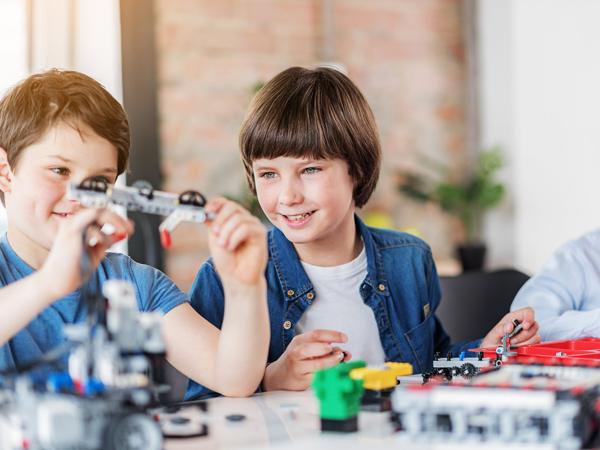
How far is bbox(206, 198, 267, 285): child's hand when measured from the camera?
3.26ft

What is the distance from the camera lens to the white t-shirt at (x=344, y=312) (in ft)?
4.94

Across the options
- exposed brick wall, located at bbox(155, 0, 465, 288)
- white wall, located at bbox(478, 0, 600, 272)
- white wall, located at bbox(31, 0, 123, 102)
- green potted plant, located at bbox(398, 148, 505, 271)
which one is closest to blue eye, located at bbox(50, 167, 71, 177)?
white wall, located at bbox(31, 0, 123, 102)

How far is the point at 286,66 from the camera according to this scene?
3.82m

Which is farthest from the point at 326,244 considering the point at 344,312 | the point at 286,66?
the point at 286,66

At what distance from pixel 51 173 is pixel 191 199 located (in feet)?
1.13

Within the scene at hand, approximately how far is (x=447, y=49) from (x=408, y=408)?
3.83 m

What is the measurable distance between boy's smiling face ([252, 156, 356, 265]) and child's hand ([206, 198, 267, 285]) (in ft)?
1.24

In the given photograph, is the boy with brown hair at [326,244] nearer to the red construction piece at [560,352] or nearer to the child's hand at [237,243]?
the red construction piece at [560,352]

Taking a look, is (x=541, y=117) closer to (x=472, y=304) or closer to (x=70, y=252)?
(x=472, y=304)

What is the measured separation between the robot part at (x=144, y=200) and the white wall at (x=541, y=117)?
3.34 m

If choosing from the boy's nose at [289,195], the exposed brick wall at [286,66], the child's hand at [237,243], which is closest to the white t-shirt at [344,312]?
the boy's nose at [289,195]

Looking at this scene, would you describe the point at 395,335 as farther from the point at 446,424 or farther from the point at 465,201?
the point at 465,201

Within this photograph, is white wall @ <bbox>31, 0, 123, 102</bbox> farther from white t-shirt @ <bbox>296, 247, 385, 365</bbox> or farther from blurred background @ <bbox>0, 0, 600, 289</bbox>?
white t-shirt @ <bbox>296, 247, 385, 365</bbox>

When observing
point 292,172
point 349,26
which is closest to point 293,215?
point 292,172
